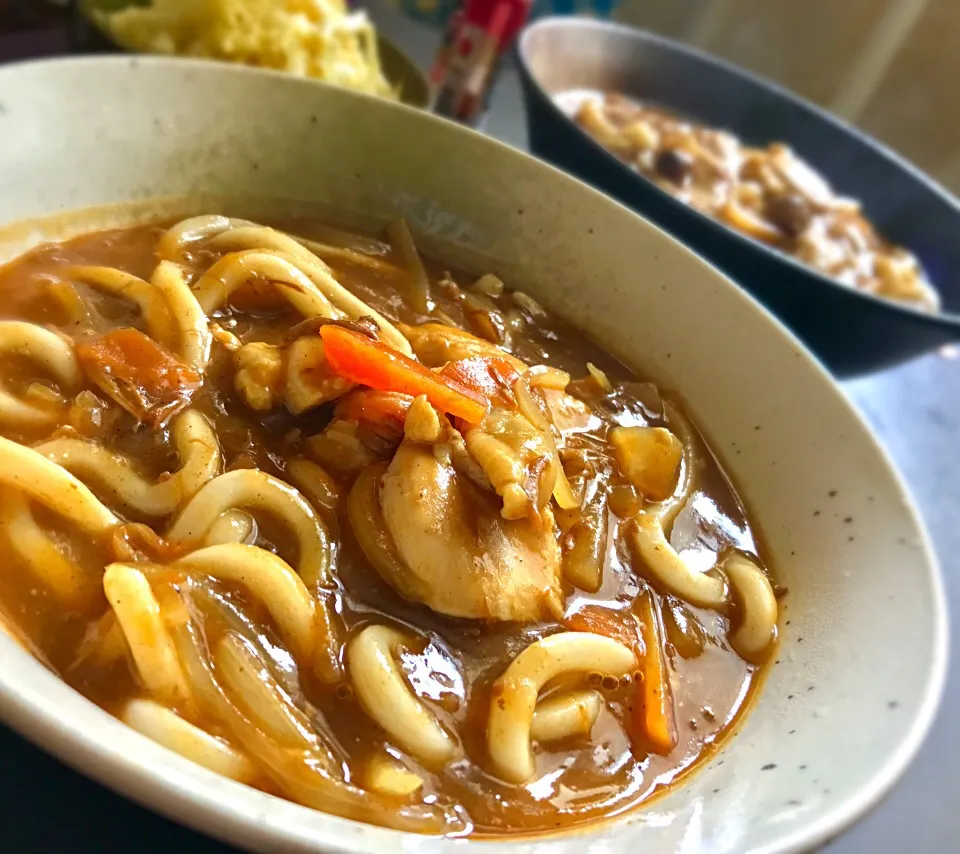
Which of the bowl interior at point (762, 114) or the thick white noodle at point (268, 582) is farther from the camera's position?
the bowl interior at point (762, 114)

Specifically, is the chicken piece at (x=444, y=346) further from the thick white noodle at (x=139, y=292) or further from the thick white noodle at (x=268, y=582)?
the thick white noodle at (x=268, y=582)

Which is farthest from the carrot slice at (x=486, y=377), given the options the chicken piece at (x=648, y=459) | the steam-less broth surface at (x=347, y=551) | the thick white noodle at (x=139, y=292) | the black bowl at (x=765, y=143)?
the black bowl at (x=765, y=143)

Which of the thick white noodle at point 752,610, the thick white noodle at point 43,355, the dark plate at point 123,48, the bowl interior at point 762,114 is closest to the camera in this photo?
the thick white noodle at point 43,355

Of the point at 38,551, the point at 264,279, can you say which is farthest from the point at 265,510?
the point at 264,279

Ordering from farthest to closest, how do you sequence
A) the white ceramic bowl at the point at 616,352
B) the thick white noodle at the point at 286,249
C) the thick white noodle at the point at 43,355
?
the thick white noodle at the point at 286,249 < the thick white noodle at the point at 43,355 < the white ceramic bowl at the point at 616,352

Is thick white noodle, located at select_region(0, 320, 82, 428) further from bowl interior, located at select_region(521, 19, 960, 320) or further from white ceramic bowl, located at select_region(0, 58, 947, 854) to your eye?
bowl interior, located at select_region(521, 19, 960, 320)

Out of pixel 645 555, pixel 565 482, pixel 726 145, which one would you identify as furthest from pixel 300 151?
pixel 726 145

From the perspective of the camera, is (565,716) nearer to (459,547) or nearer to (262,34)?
(459,547)
